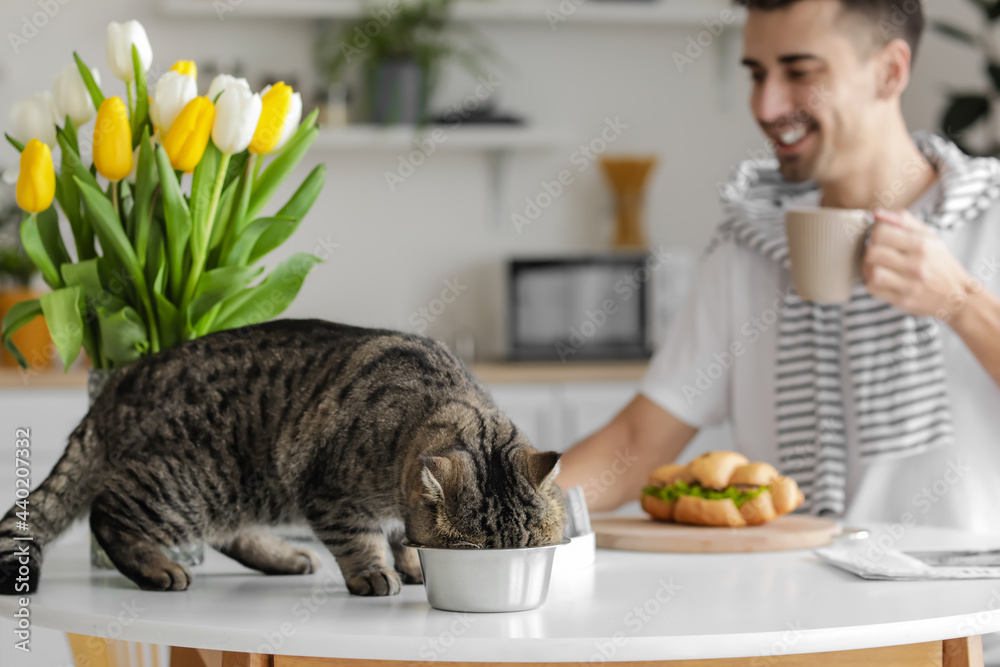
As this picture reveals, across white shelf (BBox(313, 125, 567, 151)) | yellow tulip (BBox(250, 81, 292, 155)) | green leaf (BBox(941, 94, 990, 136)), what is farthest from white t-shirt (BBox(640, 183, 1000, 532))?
white shelf (BBox(313, 125, 567, 151))

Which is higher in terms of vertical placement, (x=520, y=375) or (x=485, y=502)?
(x=485, y=502)

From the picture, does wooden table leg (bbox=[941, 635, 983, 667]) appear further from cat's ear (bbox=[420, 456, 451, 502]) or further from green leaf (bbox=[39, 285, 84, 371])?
green leaf (bbox=[39, 285, 84, 371])

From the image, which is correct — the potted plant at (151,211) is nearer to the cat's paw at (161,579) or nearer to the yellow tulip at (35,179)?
the yellow tulip at (35,179)

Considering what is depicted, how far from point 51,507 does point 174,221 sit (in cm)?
31

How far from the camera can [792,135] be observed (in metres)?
1.69

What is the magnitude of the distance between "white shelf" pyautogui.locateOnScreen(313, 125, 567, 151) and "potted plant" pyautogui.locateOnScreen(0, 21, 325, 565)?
214cm

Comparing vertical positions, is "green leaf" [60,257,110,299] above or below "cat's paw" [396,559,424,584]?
above

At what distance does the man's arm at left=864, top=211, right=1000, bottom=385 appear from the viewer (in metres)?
1.32

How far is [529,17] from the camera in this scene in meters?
3.39

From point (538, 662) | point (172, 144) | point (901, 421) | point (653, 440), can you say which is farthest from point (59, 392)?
point (538, 662)

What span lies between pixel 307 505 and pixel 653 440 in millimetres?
896

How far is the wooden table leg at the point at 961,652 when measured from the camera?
83 cm

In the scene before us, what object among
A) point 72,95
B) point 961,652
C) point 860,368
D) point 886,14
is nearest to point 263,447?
point 72,95

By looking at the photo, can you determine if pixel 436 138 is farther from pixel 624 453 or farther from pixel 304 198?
pixel 304 198
